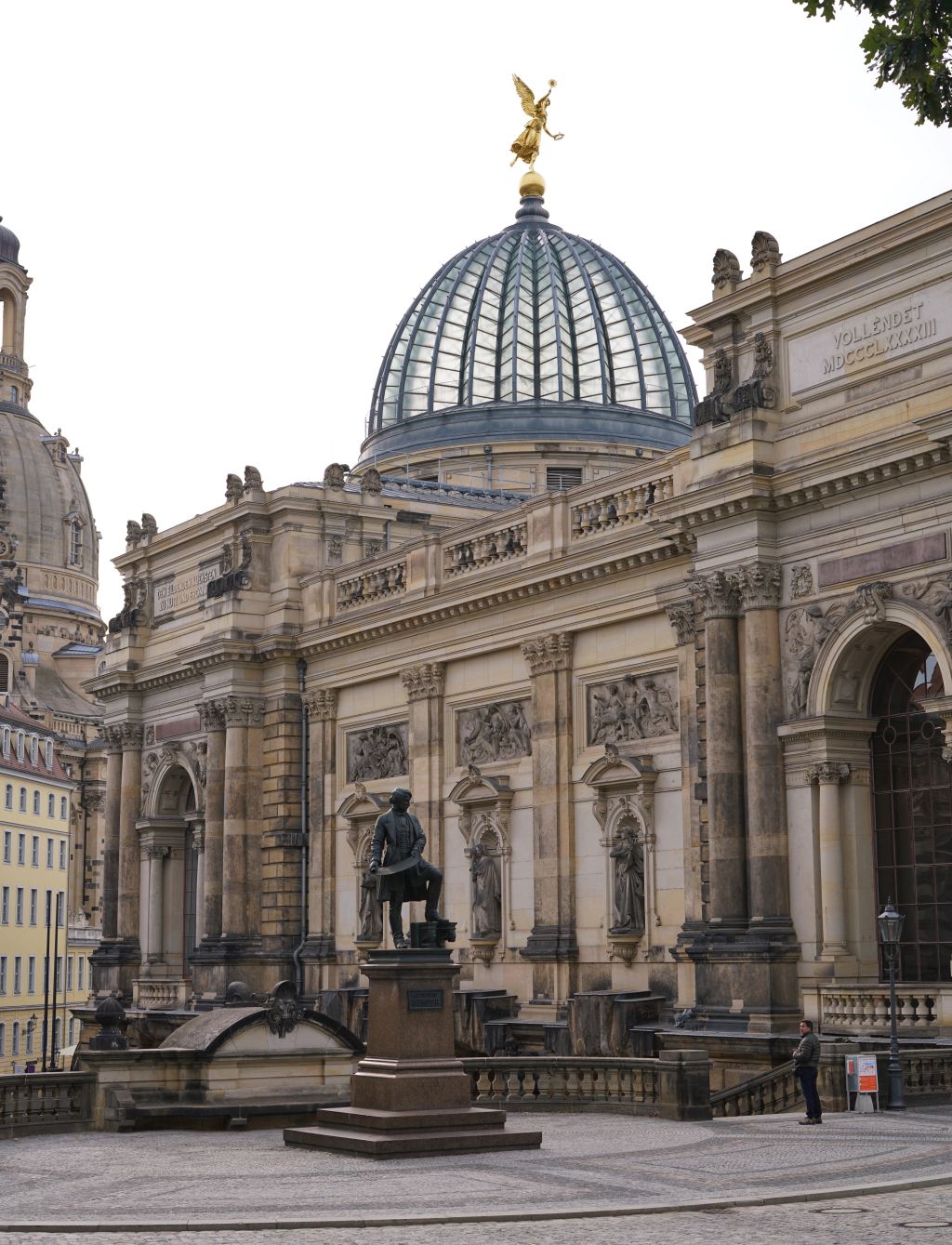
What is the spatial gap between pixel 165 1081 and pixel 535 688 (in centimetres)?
1500

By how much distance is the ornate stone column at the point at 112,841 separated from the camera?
58969mm

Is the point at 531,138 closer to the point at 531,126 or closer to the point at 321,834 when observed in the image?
the point at 531,126

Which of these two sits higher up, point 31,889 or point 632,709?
point 632,709

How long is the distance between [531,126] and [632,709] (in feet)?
103

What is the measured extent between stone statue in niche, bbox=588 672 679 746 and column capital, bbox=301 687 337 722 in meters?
11.2

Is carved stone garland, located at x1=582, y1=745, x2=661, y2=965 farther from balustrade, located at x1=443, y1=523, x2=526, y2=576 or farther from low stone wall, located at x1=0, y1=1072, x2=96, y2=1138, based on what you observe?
low stone wall, located at x1=0, y1=1072, x2=96, y2=1138

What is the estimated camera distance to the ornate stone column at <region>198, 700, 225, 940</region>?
52594 millimetres

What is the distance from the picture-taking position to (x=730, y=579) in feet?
118

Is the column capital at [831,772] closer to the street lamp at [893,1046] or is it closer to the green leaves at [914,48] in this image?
the street lamp at [893,1046]

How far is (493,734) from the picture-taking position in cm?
4488

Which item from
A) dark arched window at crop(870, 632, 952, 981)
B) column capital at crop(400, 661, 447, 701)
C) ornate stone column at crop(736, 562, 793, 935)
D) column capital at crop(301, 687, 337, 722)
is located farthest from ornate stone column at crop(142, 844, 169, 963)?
dark arched window at crop(870, 632, 952, 981)

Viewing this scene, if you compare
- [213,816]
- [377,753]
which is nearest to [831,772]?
[377,753]

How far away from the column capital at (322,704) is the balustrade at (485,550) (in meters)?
6.04

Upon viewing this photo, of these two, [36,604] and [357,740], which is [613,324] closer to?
[357,740]
